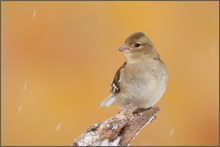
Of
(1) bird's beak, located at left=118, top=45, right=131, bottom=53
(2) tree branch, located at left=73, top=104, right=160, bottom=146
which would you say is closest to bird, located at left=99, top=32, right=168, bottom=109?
(1) bird's beak, located at left=118, top=45, right=131, bottom=53

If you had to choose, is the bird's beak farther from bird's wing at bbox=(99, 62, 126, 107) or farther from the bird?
bird's wing at bbox=(99, 62, 126, 107)

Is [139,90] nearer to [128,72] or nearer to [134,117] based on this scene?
[128,72]

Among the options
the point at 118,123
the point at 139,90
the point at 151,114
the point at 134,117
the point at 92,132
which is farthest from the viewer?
the point at 139,90

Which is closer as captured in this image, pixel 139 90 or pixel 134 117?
pixel 134 117

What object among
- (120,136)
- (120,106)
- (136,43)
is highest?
(136,43)

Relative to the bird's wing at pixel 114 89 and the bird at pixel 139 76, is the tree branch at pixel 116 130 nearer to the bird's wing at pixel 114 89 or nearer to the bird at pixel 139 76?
the bird at pixel 139 76

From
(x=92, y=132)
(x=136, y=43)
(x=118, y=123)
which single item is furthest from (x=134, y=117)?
(x=136, y=43)

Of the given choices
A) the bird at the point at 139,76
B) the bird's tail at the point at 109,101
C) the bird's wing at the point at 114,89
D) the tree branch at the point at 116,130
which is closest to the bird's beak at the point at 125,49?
the bird at the point at 139,76

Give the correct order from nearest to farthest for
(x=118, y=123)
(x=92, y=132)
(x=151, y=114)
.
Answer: (x=92, y=132), (x=118, y=123), (x=151, y=114)
